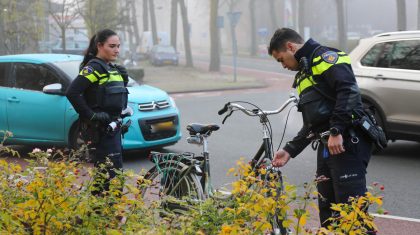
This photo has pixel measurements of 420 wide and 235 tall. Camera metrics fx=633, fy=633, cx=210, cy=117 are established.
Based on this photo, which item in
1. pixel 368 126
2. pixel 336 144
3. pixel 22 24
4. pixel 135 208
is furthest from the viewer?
pixel 22 24

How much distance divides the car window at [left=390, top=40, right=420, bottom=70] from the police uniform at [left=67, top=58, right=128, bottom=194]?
16.1 feet

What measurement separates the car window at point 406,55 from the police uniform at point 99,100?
490 cm

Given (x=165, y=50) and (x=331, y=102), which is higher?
(x=331, y=102)

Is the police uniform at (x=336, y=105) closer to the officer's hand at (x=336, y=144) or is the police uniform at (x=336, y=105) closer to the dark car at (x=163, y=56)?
the officer's hand at (x=336, y=144)

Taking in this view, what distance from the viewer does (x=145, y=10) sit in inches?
2078

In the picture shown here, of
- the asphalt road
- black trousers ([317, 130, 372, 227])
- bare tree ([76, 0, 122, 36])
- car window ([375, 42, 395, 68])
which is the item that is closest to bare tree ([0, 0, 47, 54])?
bare tree ([76, 0, 122, 36])

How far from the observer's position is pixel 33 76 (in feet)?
29.9

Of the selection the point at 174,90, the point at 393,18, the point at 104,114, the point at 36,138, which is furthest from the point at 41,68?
the point at 393,18

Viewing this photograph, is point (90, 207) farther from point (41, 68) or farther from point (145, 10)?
point (145, 10)

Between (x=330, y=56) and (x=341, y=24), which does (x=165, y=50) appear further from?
(x=330, y=56)

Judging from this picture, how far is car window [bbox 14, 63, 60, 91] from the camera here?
8.91 m

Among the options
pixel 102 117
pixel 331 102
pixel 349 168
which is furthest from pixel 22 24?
pixel 349 168

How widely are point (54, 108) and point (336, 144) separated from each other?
565 cm

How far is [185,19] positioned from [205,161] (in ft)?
119
